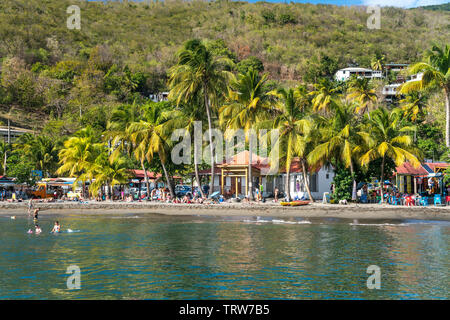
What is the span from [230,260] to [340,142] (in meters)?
20.6

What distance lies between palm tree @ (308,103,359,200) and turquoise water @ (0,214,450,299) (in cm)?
705

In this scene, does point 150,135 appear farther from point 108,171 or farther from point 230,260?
point 230,260

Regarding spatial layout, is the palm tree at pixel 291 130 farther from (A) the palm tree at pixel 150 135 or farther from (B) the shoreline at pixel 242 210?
(A) the palm tree at pixel 150 135

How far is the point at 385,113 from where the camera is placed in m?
38.2

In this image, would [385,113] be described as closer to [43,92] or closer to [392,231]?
[392,231]

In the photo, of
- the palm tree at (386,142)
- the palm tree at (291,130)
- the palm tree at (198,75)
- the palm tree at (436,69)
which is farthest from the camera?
the palm tree at (198,75)

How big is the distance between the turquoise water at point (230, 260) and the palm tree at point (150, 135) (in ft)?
43.7

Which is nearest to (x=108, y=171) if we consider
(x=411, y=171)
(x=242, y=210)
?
(x=242, y=210)

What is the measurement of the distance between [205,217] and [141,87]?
7804 centimetres

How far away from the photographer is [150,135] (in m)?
46.0

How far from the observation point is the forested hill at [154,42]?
95269mm

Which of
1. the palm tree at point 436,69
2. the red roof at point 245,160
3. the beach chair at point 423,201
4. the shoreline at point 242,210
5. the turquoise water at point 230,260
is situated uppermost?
the palm tree at point 436,69

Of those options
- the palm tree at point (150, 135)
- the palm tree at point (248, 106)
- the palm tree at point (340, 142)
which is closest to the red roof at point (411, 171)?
the palm tree at point (340, 142)
